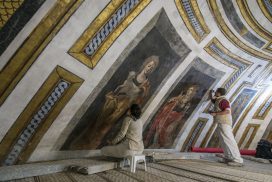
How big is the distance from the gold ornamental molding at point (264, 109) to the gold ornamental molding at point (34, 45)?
26.0 feet

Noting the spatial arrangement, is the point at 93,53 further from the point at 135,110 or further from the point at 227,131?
the point at 227,131

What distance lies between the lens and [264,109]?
9453 millimetres

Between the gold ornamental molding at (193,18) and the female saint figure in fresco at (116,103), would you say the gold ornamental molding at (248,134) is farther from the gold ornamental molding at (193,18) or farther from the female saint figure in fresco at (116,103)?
the female saint figure in fresco at (116,103)

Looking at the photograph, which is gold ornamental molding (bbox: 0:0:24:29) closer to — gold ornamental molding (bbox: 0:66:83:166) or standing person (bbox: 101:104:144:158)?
gold ornamental molding (bbox: 0:66:83:166)

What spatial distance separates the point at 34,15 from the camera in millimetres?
3176

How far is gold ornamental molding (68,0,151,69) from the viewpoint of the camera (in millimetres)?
3814

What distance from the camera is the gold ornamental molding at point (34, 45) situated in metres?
3.32

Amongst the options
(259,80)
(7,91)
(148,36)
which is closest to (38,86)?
(7,91)

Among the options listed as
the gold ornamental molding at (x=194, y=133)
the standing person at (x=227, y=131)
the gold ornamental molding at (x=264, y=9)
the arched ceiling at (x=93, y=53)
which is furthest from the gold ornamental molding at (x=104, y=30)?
the gold ornamental molding at (x=194, y=133)

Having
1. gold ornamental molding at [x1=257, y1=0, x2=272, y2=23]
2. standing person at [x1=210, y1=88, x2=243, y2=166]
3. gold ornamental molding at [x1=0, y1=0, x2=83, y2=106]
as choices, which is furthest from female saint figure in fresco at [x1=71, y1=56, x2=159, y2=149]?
gold ornamental molding at [x1=257, y1=0, x2=272, y2=23]

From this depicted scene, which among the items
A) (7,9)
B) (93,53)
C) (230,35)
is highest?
(230,35)

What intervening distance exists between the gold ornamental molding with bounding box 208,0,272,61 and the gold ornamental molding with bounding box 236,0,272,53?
1.13 ft

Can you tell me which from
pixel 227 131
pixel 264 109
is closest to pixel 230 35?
pixel 227 131

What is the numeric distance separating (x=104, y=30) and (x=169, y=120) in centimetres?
366
